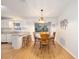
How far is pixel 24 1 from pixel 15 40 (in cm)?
235

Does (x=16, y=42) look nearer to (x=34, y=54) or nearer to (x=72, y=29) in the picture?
(x=34, y=54)

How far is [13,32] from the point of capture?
9.13m

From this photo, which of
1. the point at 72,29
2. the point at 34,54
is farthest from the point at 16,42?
the point at 72,29


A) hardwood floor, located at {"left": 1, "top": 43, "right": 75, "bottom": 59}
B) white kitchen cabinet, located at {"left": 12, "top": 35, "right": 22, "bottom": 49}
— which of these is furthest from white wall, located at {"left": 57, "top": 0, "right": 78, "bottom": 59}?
white kitchen cabinet, located at {"left": 12, "top": 35, "right": 22, "bottom": 49}

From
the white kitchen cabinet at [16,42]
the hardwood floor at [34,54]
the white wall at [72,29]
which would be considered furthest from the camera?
the white kitchen cabinet at [16,42]

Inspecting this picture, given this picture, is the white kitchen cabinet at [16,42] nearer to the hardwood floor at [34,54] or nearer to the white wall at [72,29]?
the hardwood floor at [34,54]

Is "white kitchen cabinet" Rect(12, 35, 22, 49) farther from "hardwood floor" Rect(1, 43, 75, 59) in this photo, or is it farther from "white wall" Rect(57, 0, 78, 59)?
"white wall" Rect(57, 0, 78, 59)

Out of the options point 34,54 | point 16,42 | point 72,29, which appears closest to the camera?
point 72,29

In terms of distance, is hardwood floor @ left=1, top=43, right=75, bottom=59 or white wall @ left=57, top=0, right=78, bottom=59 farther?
hardwood floor @ left=1, top=43, right=75, bottom=59

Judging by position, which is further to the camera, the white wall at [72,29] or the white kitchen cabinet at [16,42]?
the white kitchen cabinet at [16,42]

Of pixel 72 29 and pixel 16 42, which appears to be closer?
pixel 72 29

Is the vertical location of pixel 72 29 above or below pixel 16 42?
above

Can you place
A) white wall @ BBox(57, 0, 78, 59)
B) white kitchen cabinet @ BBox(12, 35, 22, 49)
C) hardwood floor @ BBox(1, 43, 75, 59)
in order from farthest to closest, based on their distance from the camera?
white kitchen cabinet @ BBox(12, 35, 22, 49)
hardwood floor @ BBox(1, 43, 75, 59)
white wall @ BBox(57, 0, 78, 59)

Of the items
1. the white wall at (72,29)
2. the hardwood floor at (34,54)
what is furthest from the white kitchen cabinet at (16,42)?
the white wall at (72,29)
